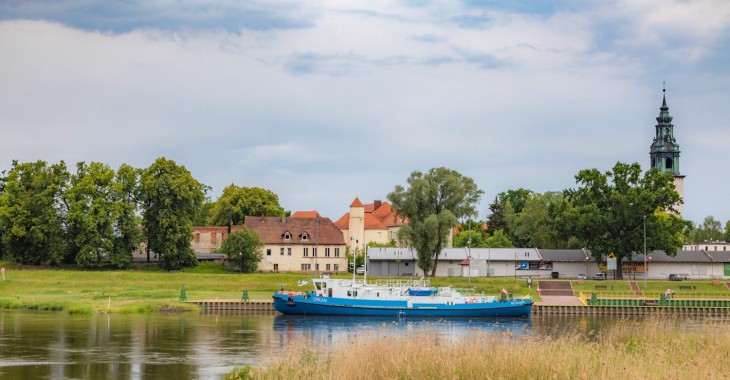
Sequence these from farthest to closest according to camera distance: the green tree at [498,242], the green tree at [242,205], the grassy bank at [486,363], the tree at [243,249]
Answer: the green tree at [498,242]
the green tree at [242,205]
the tree at [243,249]
the grassy bank at [486,363]

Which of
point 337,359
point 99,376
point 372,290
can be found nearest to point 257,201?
point 372,290

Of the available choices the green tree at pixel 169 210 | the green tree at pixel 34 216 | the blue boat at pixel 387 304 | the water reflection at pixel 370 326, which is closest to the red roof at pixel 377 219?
the green tree at pixel 169 210

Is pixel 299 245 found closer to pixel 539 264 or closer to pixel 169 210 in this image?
pixel 169 210

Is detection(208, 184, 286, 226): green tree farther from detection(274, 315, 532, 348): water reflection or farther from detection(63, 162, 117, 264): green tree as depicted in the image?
detection(274, 315, 532, 348): water reflection

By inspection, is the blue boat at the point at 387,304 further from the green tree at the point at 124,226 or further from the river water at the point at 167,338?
the green tree at the point at 124,226

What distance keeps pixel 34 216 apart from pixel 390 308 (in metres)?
46.4

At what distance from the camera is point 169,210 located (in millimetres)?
100000

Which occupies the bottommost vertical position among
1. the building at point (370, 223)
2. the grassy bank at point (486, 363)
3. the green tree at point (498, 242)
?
the grassy bank at point (486, 363)

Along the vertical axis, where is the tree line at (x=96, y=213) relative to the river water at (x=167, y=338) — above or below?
above

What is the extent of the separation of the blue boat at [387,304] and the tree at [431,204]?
2223cm

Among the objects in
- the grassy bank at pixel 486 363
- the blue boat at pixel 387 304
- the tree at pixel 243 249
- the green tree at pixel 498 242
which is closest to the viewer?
the grassy bank at pixel 486 363

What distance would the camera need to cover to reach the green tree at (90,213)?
313 feet

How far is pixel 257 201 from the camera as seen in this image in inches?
5143

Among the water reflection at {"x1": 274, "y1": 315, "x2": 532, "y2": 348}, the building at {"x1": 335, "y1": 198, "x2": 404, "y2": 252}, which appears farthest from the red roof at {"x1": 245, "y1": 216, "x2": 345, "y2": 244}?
the water reflection at {"x1": 274, "y1": 315, "x2": 532, "y2": 348}
